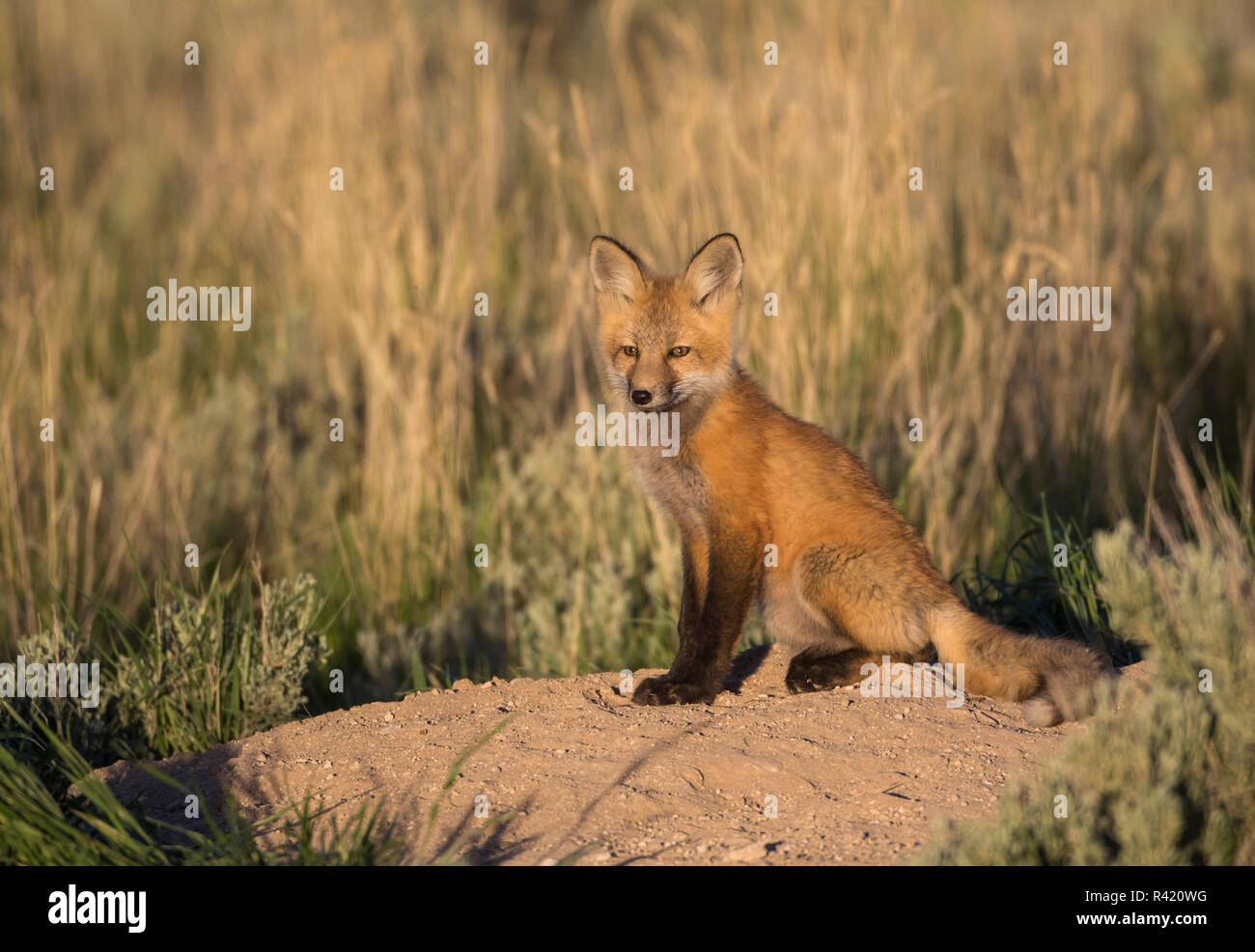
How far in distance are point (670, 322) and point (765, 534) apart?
3.13 feet

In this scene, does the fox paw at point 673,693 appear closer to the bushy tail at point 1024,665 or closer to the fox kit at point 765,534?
the fox kit at point 765,534

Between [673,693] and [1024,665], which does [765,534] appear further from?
[1024,665]

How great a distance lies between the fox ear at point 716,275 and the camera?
16.0 ft

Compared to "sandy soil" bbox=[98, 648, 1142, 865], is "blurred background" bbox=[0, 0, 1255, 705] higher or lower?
higher

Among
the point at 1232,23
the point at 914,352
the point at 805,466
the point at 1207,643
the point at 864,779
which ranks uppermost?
the point at 1232,23

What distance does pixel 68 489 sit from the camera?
616cm

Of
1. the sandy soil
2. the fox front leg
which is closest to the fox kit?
the fox front leg

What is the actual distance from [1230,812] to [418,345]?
4.80m

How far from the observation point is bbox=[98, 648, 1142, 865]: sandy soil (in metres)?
3.25

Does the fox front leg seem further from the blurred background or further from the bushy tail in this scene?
the blurred background

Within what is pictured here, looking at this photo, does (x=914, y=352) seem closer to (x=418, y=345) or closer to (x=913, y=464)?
(x=913, y=464)

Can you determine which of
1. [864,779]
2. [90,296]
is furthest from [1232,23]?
[864,779]

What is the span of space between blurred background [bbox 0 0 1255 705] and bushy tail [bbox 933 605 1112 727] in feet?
3.51

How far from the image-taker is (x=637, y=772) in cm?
361
